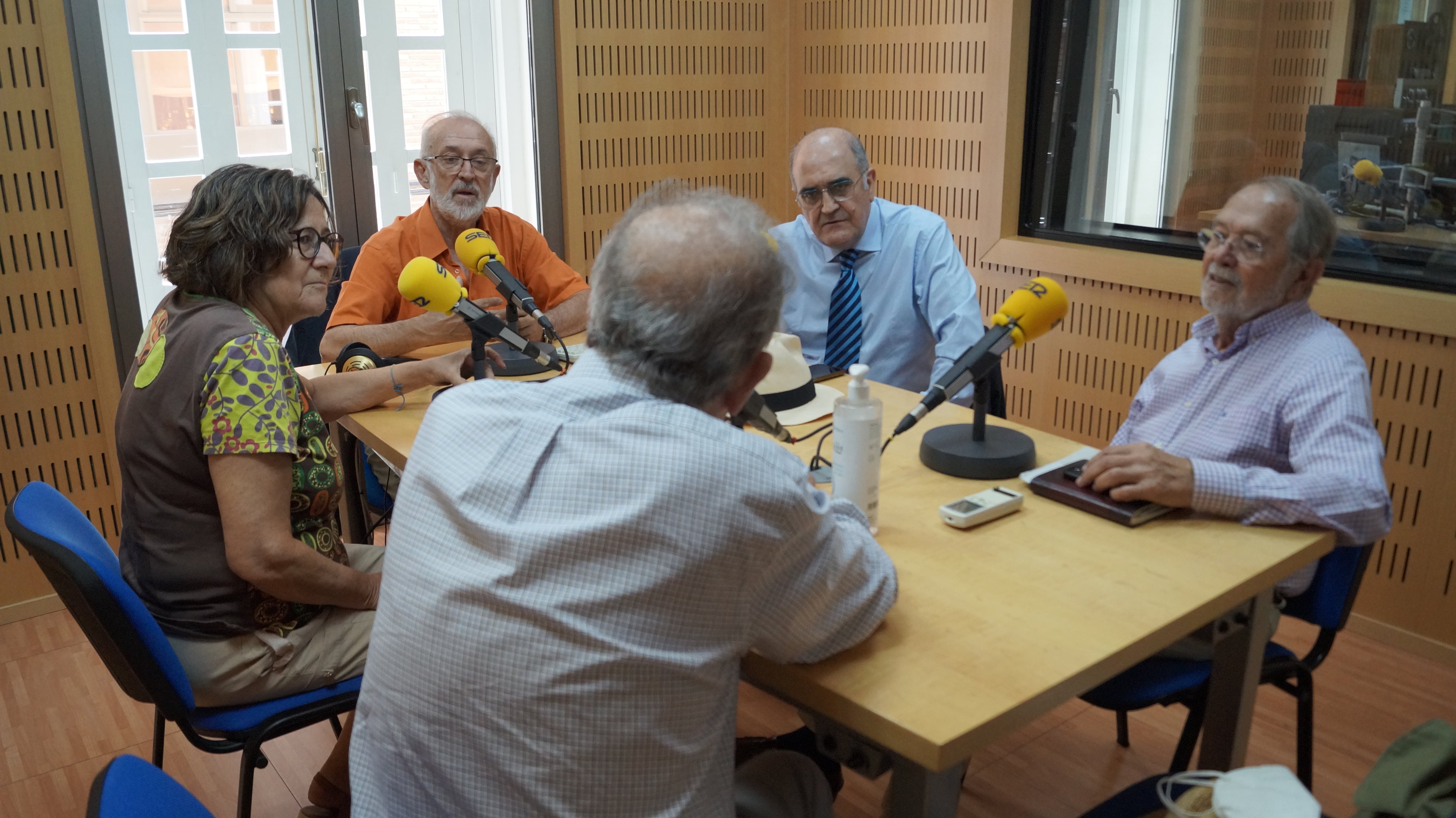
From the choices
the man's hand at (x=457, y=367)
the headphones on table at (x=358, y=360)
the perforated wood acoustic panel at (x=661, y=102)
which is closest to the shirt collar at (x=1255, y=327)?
the man's hand at (x=457, y=367)

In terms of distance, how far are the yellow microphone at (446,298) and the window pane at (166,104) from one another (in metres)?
1.59

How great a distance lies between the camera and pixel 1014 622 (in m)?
1.55

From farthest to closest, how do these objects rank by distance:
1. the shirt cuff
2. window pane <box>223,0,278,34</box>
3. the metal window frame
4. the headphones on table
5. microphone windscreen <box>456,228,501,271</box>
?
window pane <box>223,0,278,34</box>
the metal window frame
microphone windscreen <box>456,228,501,271</box>
the headphones on table
the shirt cuff

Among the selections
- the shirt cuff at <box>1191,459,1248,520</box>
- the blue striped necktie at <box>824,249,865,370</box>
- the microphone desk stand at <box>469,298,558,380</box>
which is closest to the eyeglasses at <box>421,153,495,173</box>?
the microphone desk stand at <box>469,298,558,380</box>

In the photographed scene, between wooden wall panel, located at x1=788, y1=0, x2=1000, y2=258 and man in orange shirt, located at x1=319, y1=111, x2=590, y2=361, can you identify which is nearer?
man in orange shirt, located at x1=319, y1=111, x2=590, y2=361

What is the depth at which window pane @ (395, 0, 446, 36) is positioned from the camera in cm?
396

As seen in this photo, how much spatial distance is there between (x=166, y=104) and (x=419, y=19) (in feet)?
2.94

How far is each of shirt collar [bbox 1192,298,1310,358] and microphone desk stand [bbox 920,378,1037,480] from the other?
0.44 metres

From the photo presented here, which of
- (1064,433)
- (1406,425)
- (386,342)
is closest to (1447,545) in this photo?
(1406,425)

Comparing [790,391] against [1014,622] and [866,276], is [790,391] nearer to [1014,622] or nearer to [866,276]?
[866,276]

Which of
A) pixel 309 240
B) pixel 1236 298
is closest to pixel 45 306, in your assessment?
pixel 309 240

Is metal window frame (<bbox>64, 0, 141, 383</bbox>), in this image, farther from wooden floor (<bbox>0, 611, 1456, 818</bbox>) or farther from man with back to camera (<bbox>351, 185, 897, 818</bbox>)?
man with back to camera (<bbox>351, 185, 897, 818</bbox>)

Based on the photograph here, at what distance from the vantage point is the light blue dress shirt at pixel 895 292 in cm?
310

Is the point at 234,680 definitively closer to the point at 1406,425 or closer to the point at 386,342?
the point at 386,342
